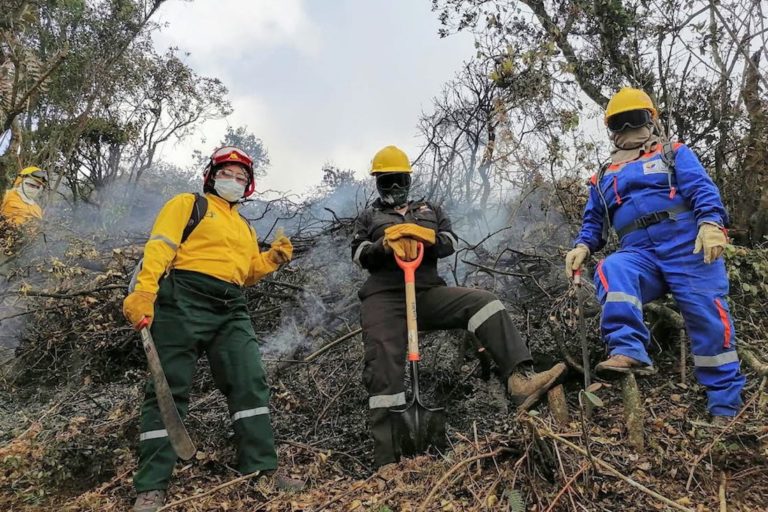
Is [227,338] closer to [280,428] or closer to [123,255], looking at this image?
[280,428]

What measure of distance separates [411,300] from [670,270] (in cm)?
150

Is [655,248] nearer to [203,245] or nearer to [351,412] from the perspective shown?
[351,412]

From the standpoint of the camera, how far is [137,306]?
3.05m

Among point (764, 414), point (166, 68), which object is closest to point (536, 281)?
point (764, 414)

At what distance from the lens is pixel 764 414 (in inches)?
109

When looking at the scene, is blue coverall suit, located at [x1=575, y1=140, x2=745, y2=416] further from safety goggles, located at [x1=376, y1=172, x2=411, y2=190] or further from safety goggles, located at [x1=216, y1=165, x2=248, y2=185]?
safety goggles, located at [x1=216, y1=165, x2=248, y2=185]

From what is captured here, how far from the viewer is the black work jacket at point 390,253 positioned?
3633 millimetres

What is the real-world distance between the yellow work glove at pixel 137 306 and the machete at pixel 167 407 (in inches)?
1.3

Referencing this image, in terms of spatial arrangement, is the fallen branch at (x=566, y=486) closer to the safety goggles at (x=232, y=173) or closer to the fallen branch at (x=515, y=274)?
the fallen branch at (x=515, y=274)

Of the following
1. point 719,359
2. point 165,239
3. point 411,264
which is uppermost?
point 165,239

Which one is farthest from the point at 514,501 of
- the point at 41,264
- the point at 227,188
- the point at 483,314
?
the point at 41,264

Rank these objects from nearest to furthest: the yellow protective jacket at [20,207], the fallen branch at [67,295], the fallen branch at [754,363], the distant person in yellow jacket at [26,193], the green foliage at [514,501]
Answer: the green foliage at [514,501]
the fallen branch at [754,363]
the fallen branch at [67,295]
the yellow protective jacket at [20,207]
the distant person in yellow jacket at [26,193]

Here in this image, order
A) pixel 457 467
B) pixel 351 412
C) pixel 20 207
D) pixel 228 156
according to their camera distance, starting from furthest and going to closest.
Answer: pixel 20 207 < pixel 351 412 < pixel 228 156 < pixel 457 467

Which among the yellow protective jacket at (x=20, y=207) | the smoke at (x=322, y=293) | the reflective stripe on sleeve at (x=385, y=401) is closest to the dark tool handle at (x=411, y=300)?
the reflective stripe on sleeve at (x=385, y=401)
